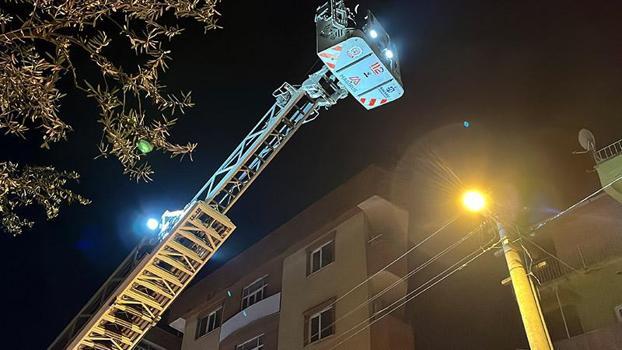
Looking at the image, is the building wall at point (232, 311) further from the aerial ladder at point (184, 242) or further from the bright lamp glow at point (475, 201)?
the bright lamp glow at point (475, 201)

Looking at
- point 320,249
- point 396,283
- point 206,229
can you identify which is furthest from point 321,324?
point 206,229

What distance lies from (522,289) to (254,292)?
55.6 ft

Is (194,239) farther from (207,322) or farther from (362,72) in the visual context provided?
(207,322)

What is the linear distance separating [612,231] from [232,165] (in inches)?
531

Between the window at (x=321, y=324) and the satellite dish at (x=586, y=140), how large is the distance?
1007 cm

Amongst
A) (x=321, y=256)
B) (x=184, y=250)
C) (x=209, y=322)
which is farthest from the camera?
(x=209, y=322)

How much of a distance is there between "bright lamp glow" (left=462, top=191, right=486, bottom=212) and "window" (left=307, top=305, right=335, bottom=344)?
1045 centimetres

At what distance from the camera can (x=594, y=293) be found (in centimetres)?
1888

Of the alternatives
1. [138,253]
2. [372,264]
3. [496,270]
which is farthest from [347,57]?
[496,270]

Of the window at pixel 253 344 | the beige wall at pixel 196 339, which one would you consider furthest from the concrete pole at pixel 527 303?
the beige wall at pixel 196 339

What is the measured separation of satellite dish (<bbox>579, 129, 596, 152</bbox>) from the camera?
18.3m

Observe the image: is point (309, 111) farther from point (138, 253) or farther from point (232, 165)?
point (138, 253)

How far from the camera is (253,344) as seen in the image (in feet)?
72.0

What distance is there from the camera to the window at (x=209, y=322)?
83.4 ft
